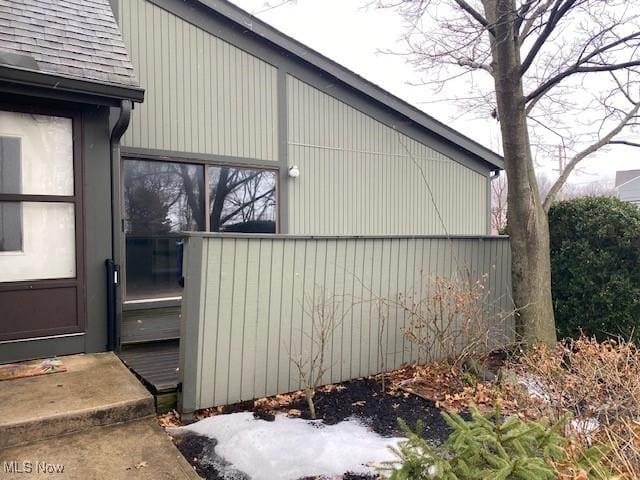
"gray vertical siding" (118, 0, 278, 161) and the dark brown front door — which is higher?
"gray vertical siding" (118, 0, 278, 161)

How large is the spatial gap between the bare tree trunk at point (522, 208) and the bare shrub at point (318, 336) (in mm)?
2471

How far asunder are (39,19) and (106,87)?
1193 millimetres

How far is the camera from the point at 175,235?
6.06m

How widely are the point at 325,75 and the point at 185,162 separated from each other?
275 cm

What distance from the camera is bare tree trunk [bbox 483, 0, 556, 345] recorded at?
18.2 ft

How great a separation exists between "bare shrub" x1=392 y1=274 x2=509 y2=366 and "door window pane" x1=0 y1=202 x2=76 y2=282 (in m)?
3.45

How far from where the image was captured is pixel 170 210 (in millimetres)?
6070

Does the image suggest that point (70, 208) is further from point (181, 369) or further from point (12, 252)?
point (181, 369)

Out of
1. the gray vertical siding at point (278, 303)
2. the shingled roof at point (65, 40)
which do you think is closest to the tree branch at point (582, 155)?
the gray vertical siding at point (278, 303)

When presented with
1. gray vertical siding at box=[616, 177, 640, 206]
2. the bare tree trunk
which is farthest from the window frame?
gray vertical siding at box=[616, 177, 640, 206]

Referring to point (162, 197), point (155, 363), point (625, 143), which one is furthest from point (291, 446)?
point (625, 143)

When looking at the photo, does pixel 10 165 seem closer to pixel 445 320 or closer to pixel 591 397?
pixel 445 320

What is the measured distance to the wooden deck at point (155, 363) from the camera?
3904 mm

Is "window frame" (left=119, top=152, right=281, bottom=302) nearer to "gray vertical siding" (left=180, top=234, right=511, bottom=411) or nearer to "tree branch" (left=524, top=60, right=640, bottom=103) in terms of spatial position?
"gray vertical siding" (left=180, top=234, right=511, bottom=411)
